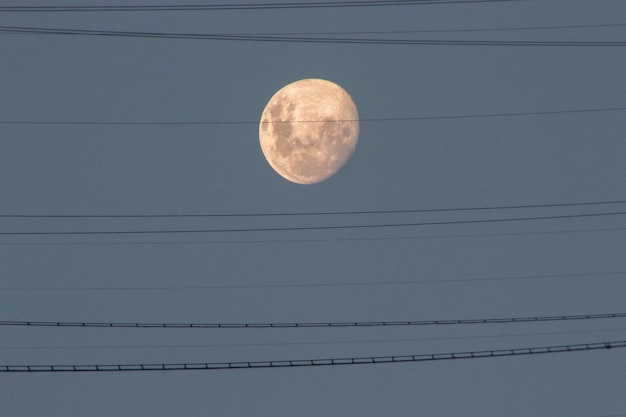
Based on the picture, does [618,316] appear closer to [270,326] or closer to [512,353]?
[512,353]

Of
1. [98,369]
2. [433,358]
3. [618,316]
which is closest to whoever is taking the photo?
[98,369]

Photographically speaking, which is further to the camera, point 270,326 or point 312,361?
point 270,326

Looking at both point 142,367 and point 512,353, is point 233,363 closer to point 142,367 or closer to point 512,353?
point 142,367

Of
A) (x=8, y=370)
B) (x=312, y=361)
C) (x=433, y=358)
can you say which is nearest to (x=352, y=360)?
(x=312, y=361)

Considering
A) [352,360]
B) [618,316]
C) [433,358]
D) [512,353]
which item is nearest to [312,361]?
[352,360]

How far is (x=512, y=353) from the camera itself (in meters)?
18.0

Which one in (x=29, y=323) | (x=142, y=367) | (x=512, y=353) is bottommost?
(x=512, y=353)

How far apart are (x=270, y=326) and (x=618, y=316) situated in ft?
27.2

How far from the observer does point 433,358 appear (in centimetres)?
1877

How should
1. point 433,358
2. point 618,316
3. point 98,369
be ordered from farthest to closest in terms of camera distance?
point 618,316 → point 433,358 → point 98,369

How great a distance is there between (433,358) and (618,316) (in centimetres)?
532

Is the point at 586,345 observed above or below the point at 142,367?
below

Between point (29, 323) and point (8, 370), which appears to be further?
point (29, 323)

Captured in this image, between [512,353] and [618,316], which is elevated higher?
[618,316]
